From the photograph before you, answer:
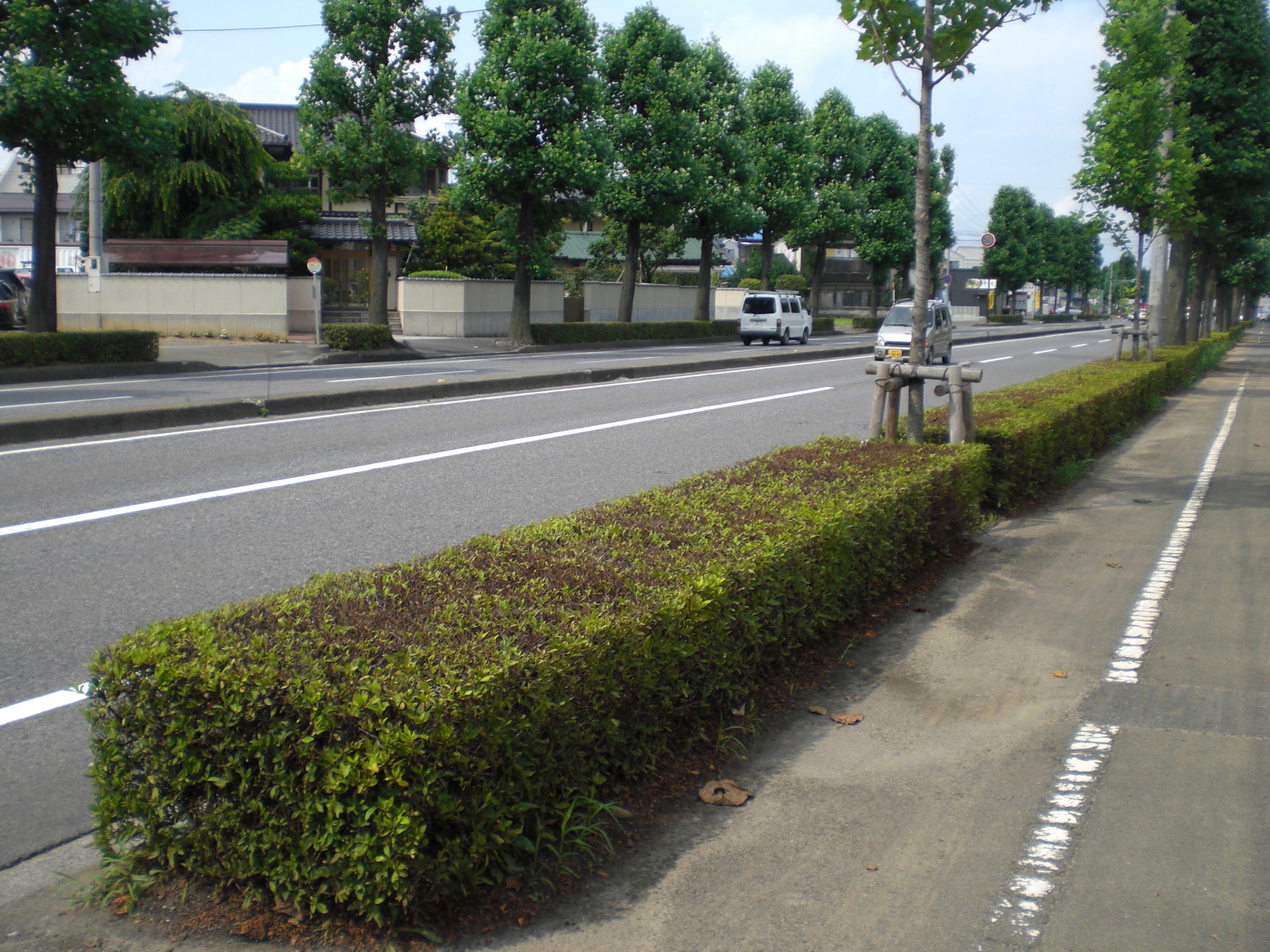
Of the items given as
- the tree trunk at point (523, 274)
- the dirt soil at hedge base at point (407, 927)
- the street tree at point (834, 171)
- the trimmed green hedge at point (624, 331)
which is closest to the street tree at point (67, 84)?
the tree trunk at point (523, 274)

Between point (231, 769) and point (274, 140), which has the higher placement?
point (274, 140)

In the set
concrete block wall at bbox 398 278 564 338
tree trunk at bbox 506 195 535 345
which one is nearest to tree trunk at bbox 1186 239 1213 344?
tree trunk at bbox 506 195 535 345

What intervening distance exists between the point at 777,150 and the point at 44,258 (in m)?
33.2

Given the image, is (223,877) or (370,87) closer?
(223,877)

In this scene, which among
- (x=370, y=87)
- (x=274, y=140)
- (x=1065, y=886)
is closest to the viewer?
(x=1065, y=886)

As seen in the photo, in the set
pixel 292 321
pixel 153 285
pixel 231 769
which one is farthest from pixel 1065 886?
pixel 292 321

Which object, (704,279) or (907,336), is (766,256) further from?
(907,336)

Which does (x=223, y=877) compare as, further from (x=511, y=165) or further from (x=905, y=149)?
(x=905, y=149)

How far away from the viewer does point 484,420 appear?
42.4 feet

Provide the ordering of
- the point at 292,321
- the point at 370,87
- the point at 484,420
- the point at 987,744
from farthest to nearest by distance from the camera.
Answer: the point at 292,321 < the point at 370,87 < the point at 484,420 < the point at 987,744

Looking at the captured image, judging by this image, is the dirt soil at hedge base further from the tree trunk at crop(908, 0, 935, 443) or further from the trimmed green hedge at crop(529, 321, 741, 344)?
the trimmed green hedge at crop(529, 321, 741, 344)

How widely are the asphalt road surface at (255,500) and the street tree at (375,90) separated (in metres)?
16.3

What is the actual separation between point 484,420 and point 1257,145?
22016 mm

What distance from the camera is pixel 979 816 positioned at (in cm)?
358
